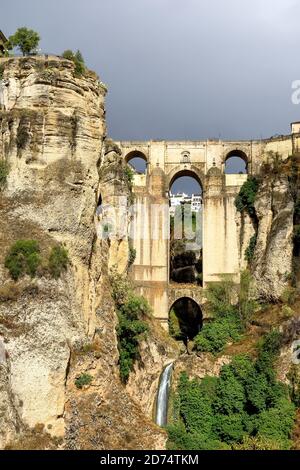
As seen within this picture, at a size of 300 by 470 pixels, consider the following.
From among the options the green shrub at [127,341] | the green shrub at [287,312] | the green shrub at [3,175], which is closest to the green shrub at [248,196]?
the green shrub at [287,312]

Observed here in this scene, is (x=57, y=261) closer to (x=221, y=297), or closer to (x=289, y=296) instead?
(x=289, y=296)

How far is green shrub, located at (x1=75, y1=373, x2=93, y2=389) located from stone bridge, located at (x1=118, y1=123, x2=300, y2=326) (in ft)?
65.8

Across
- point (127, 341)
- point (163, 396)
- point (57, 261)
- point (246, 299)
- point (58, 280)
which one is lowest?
point (163, 396)

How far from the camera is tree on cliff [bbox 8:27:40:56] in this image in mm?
37281

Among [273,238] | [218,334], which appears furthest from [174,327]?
[273,238]

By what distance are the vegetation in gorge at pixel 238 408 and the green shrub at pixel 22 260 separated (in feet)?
40.0

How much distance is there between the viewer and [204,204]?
51.4 m

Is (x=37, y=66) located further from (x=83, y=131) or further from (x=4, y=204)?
(x=4, y=204)

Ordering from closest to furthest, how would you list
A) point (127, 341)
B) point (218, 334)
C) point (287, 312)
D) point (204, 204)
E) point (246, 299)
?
point (127, 341) < point (287, 312) < point (218, 334) < point (246, 299) < point (204, 204)

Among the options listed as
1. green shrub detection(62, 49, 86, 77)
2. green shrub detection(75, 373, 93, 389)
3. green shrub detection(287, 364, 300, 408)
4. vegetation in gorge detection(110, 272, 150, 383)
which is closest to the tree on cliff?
green shrub detection(62, 49, 86, 77)

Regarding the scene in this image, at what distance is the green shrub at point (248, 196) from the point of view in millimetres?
50156

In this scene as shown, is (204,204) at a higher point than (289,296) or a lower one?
higher

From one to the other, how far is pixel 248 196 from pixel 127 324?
16.1m

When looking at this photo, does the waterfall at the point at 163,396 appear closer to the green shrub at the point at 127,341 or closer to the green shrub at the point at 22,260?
the green shrub at the point at 127,341
